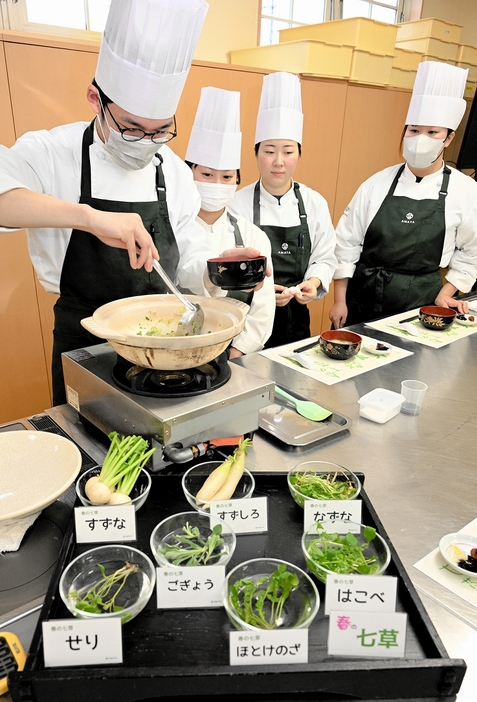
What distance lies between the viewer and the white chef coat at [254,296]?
2404 mm

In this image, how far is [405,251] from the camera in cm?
296

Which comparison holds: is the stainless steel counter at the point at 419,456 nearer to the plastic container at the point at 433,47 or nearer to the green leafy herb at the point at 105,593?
the green leafy herb at the point at 105,593

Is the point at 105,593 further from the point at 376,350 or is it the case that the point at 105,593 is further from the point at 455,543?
the point at 376,350

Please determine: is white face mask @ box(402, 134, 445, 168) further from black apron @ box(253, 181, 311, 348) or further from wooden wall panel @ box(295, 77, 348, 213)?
wooden wall panel @ box(295, 77, 348, 213)

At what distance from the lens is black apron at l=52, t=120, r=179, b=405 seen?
1.75 m

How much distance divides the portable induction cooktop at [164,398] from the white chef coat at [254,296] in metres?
1.04

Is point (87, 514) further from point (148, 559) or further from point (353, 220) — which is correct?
point (353, 220)

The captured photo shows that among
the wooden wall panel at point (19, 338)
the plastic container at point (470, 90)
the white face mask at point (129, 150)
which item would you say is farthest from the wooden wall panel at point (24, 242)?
the plastic container at point (470, 90)

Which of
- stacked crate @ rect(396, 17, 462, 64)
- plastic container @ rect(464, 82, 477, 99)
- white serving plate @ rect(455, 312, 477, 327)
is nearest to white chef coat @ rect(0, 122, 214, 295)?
white serving plate @ rect(455, 312, 477, 327)

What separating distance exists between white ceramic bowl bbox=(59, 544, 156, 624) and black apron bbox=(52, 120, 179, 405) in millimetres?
1066

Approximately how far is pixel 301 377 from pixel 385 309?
1.36m

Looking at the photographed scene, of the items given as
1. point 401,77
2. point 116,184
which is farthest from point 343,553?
point 401,77

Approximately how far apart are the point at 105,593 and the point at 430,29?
206 inches

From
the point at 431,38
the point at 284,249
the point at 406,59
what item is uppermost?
the point at 431,38
